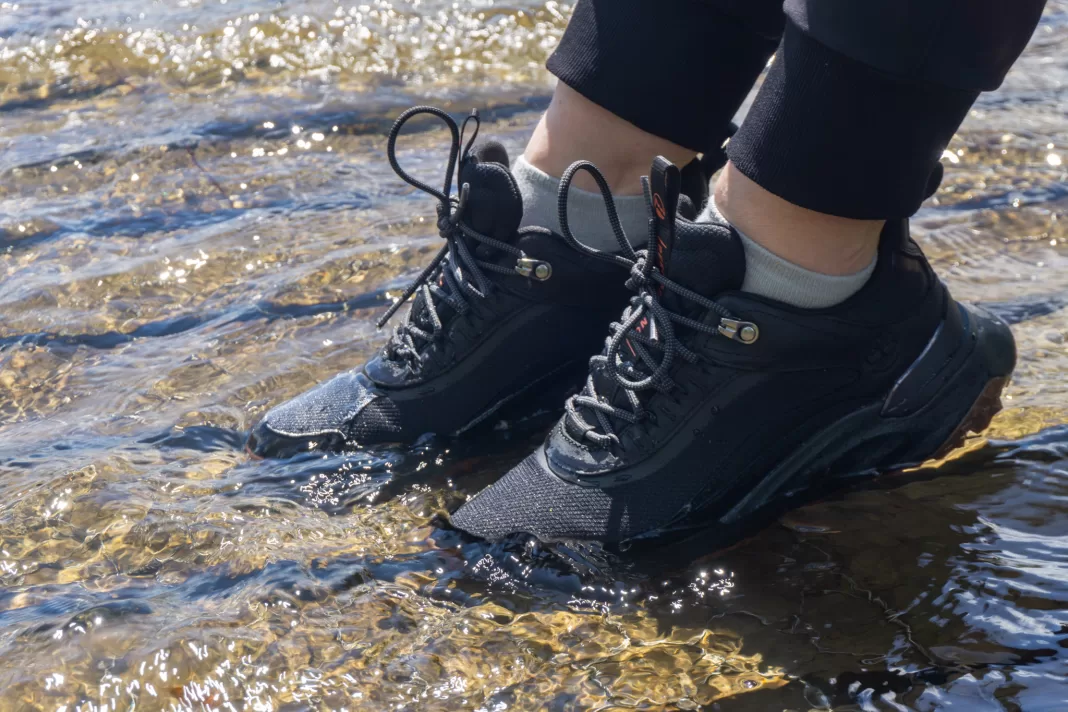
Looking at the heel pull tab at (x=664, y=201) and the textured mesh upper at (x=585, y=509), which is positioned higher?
the heel pull tab at (x=664, y=201)

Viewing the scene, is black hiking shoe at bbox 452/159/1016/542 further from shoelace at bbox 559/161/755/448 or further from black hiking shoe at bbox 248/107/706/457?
black hiking shoe at bbox 248/107/706/457

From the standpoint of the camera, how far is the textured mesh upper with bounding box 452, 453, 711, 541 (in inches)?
66.3

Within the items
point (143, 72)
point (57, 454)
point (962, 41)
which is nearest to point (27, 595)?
point (57, 454)

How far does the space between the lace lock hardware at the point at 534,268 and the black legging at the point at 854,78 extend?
0.46 metres

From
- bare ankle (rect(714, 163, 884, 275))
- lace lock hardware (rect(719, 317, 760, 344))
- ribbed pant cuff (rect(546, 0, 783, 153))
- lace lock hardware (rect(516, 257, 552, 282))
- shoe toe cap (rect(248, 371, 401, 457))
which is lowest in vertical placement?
shoe toe cap (rect(248, 371, 401, 457))

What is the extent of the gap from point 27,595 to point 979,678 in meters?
1.43

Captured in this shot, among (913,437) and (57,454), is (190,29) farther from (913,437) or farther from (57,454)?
(913,437)

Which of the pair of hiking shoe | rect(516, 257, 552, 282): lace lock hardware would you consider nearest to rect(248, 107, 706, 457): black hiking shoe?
rect(516, 257, 552, 282): lace lock hardware

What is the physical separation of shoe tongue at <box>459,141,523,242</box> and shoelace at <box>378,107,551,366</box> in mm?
15

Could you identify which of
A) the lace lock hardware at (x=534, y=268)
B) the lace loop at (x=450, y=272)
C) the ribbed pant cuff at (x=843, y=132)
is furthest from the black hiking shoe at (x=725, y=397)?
the lace loop at (x=450, y=272)

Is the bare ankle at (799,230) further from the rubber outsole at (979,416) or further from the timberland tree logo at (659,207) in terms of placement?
the rubber outsole at (979,416)

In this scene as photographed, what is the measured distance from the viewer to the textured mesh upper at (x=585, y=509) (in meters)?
1.68

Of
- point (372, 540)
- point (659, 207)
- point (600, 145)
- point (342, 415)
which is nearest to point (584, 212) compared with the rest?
point (600, 145)

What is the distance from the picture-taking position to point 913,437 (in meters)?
1.80
